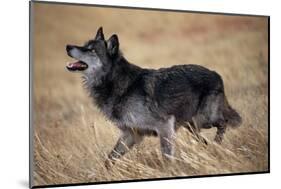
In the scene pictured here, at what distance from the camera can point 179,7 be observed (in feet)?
16.2

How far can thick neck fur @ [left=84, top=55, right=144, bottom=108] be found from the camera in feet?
15.2

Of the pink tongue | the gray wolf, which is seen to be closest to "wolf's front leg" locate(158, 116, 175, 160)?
the gray wolf

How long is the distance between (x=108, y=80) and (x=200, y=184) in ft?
3.65

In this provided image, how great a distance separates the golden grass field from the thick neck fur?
97mm

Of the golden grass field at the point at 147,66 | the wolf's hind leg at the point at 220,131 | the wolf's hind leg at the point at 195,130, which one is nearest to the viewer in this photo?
the golden grass field at the point at 147,66

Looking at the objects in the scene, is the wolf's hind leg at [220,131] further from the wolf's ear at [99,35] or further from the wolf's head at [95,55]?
the wolf's ear at [99,35]

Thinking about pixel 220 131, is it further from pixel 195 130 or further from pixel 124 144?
pixel 124 144

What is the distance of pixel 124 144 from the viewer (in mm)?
4660

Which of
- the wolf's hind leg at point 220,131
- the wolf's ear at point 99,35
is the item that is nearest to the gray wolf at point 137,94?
the wolf's ear at point 99,35

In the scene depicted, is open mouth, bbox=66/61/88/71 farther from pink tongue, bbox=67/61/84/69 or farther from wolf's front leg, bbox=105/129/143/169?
wolf's front leg, bbox=105/129/143/169

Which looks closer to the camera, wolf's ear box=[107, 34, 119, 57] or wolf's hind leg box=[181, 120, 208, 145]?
wolf's ear box=[107, 34, 119, 57]

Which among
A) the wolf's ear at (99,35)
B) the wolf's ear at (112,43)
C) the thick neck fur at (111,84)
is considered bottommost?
the thick neck fur at (111,84)

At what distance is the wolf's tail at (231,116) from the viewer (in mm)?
5039
